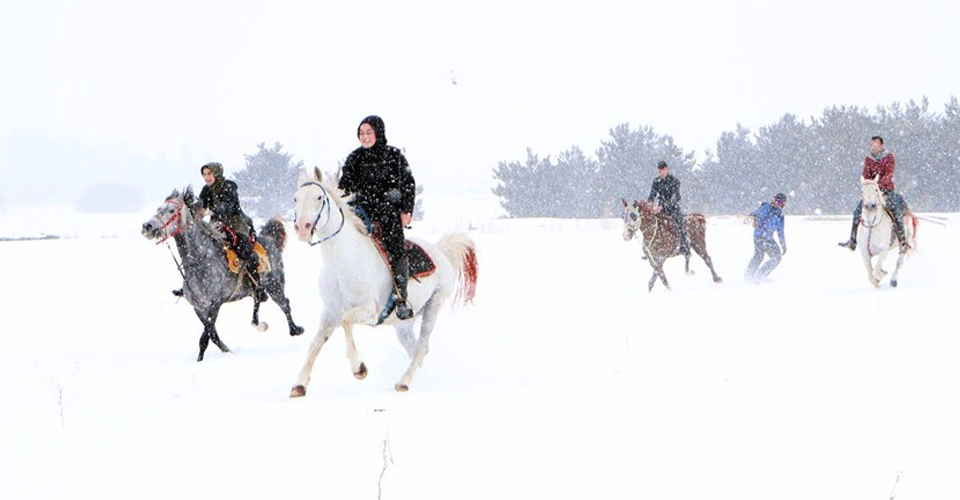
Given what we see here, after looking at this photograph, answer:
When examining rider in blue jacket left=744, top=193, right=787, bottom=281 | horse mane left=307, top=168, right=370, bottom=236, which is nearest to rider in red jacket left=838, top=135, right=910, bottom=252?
rider in blue jacket left=744, top=193, right=787, bottom=281

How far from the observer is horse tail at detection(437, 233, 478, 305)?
338 inches

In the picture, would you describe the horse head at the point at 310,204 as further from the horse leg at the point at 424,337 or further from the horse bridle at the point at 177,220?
the horse bridle at the point at 177,220

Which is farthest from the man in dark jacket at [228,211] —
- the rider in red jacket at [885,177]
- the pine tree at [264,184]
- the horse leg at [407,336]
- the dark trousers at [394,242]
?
the pine tree at [264,184]

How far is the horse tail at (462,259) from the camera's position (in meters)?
8.58

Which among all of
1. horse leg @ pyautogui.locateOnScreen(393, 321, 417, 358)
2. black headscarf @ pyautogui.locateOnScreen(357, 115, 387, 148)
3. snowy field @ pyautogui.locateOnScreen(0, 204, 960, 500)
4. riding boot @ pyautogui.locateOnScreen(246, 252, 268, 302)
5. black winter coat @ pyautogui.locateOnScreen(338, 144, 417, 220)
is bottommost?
snowy field @ pyautogui.locateOnScreen(0, 204, 960, 500)

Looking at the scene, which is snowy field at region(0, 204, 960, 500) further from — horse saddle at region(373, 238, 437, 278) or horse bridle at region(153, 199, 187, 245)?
horse bridle at region(153, 199, 187, 245)

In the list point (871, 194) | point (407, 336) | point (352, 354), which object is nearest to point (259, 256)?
point (407, 336)

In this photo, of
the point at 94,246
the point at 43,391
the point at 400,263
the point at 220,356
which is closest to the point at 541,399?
the point at 400,263

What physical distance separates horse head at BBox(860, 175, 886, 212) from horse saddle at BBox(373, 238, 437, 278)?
9.66 metres

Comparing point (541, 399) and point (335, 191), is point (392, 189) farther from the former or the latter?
point (541, 399)

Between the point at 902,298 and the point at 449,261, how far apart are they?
7.37 meters

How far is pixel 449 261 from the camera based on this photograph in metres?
8.36

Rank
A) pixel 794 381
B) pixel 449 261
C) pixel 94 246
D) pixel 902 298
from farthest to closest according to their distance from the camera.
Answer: pixel 94 246 < pixel 902 298 < pixel 449 261 < pixel 794 381

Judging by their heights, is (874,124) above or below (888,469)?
above
